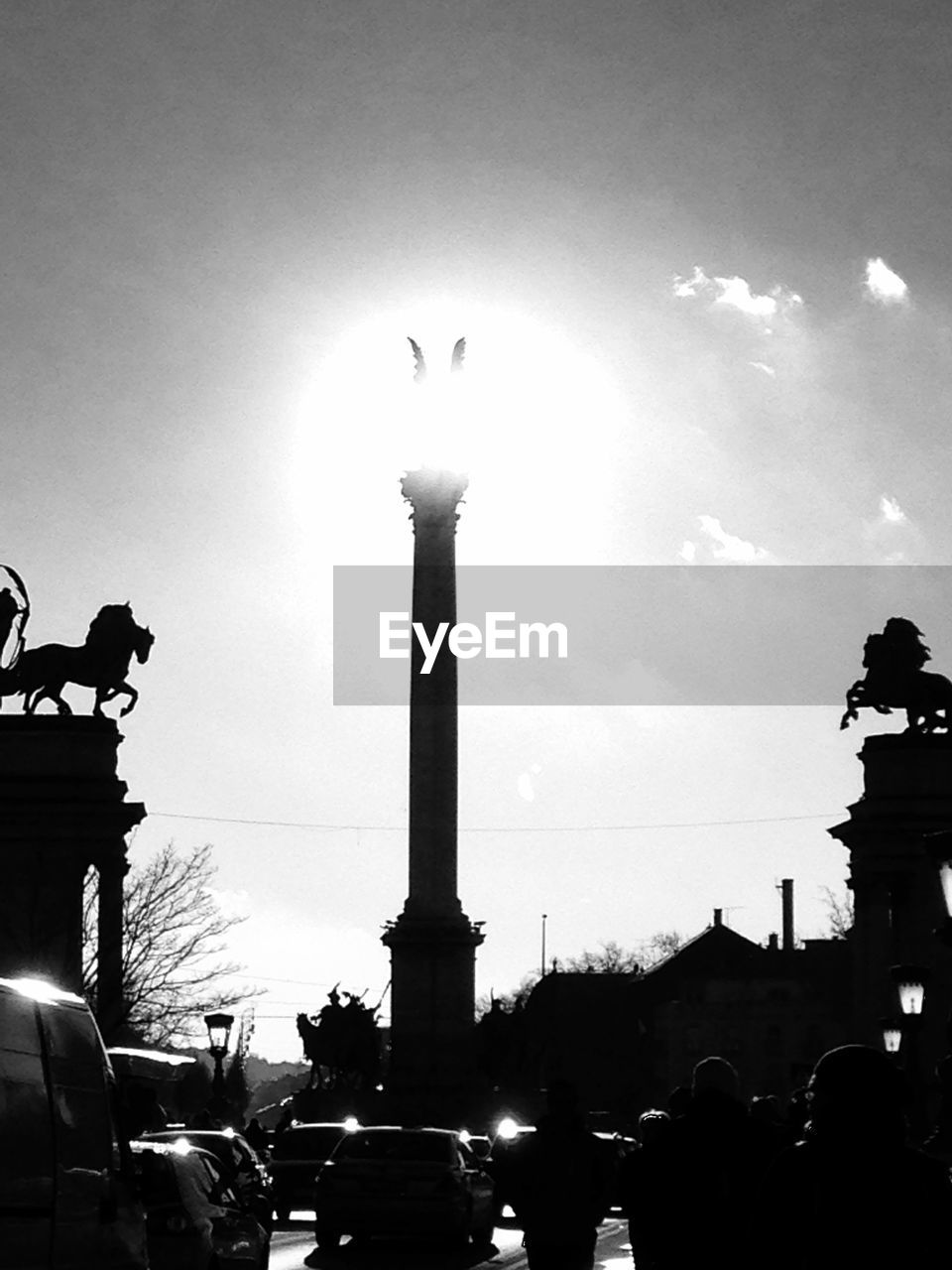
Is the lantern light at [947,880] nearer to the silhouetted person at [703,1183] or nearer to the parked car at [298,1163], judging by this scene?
the silhouetted person at [703,1183]

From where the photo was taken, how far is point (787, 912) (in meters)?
160

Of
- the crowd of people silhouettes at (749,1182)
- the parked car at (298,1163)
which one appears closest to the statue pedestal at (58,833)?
the parked car at (298,1163)

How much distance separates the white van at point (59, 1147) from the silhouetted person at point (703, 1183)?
3.59 m

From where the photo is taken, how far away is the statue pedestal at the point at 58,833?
246 feet

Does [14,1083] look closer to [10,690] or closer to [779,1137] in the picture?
[779,1137]

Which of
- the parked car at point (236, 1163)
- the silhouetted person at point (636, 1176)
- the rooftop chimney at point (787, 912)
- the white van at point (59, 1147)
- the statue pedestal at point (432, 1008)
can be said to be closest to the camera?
the silhouetted person at point (636, 1176)

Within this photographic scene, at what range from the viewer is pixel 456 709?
99.1 metres

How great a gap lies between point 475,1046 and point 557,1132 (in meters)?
82.3

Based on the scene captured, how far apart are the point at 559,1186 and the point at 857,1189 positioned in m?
7.64

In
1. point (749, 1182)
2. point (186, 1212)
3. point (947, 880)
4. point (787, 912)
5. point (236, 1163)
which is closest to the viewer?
point (749, 1182)

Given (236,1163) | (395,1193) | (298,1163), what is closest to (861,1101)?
(236,1163)

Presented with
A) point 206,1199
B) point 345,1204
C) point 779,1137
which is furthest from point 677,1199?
point 345,1204

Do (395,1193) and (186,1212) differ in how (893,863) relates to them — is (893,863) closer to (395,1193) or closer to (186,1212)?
(395,1193)

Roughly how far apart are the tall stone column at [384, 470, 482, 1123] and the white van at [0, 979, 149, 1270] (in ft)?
256
